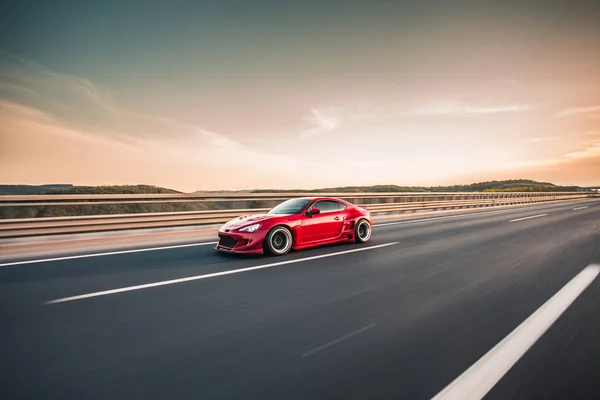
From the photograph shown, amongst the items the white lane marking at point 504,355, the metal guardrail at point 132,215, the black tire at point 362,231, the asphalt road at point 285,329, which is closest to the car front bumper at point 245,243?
the asphalt road at point 285,329

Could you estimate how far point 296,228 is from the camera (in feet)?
26.8

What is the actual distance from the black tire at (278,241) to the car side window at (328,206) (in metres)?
1.25

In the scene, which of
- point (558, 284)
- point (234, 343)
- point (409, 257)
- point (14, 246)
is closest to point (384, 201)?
point (409, 257)

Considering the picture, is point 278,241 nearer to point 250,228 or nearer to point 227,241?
point 250,228

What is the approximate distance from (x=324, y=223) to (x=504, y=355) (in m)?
5.83

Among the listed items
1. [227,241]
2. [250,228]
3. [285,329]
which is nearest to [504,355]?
[285,329]

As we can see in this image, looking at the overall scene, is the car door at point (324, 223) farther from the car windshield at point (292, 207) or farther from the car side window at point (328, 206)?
the car windshield at point (292, 207)

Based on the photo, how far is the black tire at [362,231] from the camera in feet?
31.1

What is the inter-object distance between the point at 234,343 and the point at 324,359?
871 millimetres

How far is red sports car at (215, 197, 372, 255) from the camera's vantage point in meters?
7.59

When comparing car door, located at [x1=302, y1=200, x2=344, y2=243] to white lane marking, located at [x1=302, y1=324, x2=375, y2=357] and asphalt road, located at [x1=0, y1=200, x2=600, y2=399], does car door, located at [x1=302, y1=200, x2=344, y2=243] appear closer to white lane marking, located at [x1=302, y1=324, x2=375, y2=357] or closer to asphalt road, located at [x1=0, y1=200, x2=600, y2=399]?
asphalt road, located at [x1=0, y1=200, x2=600, y2=399]

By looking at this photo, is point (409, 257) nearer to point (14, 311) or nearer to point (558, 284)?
point (558, 284)

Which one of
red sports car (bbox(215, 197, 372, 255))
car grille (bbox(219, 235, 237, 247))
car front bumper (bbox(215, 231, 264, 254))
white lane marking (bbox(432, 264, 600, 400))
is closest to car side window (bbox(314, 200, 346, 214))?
red sports car (bbox(215, 197, 372, 255))

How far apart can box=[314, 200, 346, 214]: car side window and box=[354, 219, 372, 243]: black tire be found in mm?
630
